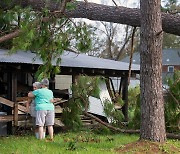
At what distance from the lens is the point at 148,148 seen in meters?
6.13

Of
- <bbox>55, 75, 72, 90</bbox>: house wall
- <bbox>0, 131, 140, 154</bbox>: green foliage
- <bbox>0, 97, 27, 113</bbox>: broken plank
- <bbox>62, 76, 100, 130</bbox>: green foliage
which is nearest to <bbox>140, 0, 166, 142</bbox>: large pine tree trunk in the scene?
<bbox>0, 131, 140, 154</bbox>: green foliage

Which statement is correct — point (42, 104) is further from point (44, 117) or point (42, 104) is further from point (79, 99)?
point (79, 99)

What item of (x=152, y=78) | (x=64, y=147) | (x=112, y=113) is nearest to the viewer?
(x=152, y=78)

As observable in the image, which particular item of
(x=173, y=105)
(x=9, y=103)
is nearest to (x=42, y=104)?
(x=9, y=103)

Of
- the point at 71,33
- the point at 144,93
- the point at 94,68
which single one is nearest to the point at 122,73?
the point at 94,68

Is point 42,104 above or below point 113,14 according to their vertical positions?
below

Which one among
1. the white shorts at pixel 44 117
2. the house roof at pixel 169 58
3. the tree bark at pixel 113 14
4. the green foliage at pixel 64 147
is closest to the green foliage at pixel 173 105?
the tree bark at pixel 113 14

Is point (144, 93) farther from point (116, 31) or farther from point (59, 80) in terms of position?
point (116, 31)

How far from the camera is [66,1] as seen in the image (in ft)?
23.0

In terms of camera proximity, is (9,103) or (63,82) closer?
(9,103)

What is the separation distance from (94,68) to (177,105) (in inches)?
142

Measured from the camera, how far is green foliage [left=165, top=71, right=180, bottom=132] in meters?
8.35

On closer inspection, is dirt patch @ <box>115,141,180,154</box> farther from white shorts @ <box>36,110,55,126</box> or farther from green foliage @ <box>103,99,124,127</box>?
green foliage @ <box>103,99,124,127</box>

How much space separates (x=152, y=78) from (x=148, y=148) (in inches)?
45.6
